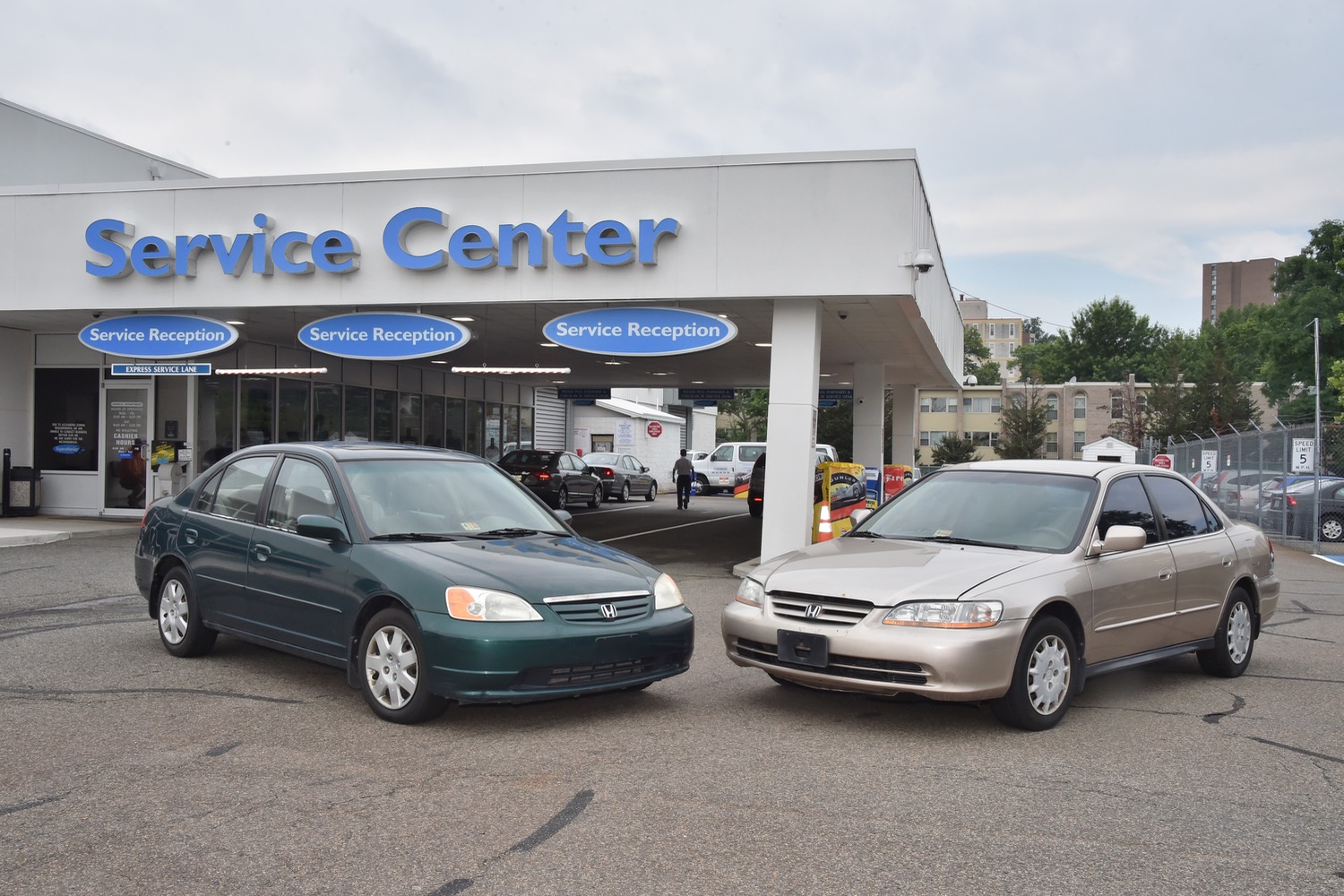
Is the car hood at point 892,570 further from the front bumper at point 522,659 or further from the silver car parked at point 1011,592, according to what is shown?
the front bumper at point 522,659

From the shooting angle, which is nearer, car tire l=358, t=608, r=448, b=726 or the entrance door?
car tire l=358, t=608, r=448, b=726

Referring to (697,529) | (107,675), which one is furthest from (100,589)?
(697,529)

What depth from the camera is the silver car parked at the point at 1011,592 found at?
6113 millimetres

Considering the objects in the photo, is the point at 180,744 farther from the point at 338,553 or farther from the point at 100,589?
the point at 100,589

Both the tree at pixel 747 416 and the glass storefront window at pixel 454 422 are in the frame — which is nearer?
the glass storefront window at pixel 454 422

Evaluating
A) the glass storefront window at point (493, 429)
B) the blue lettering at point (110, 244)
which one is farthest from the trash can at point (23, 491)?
the glass storefront window at point (493, 429)

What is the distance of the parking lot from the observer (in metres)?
4.21

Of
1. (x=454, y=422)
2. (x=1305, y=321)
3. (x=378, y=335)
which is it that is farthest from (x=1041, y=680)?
(x=1305, y=321)

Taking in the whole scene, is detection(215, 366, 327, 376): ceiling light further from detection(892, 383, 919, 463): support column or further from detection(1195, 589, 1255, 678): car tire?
detection(1195, 589, 1255, 678): car tire

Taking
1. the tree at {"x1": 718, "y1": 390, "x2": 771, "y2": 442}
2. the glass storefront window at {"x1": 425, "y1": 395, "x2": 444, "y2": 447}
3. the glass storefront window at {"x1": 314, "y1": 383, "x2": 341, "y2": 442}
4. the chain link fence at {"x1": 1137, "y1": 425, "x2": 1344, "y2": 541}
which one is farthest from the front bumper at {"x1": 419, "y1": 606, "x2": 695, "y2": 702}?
the tree at {"x1": 718, "y1": 390, "x2": 771, "y2": 442}

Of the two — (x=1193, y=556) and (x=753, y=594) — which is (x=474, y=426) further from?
(x=1193, y=556)

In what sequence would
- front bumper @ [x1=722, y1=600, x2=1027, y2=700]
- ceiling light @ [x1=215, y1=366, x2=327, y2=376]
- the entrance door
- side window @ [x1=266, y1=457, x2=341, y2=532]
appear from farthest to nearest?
the entrance door
ceiling light @ [x1=215, y1=366, x2=327, y2=376]
side window @ [x1=266, y1=457, x2=341, y2=532]
front bumper @ [x1=722, y1=600, x2=1027, y2=700]

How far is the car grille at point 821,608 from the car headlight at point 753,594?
113 millimetres

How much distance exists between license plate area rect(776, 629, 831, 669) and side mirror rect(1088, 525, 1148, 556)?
6.06ft
